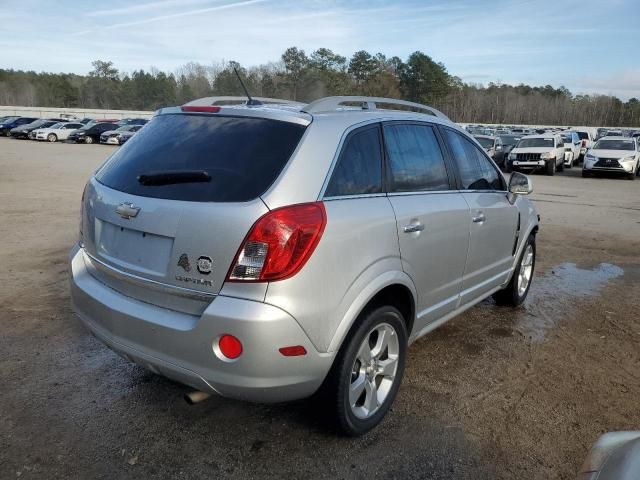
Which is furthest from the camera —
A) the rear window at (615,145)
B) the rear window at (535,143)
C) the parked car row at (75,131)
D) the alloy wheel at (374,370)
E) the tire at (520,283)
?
the parked car row at (75,131)

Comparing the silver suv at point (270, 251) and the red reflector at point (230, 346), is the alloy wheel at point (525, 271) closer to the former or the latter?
the silver suv at point (270, 251)

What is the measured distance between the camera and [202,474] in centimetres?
270

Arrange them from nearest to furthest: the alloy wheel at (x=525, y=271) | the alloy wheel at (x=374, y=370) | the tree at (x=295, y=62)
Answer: the alloy wheel at (x=374, y=370)
the alloy wheel at (x=525, y=271)
the tree at (x=295, y=62)

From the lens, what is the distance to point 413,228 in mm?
3191

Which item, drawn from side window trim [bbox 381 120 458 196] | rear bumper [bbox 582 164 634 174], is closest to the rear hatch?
side window trim [bbox 381 120 458 196]

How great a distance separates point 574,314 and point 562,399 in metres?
1.97

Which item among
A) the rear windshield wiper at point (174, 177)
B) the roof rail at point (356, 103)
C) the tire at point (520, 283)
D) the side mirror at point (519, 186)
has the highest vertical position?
the roof rail at point (356, 103)

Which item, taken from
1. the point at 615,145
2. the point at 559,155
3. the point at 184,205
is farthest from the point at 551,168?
the point at 184,205

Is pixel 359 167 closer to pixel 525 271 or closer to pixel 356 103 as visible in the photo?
pixel 356 103

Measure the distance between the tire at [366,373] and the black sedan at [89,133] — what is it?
3798 cm

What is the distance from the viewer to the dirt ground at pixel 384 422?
2807 mm

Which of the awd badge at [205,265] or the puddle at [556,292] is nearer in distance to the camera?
the awd badge at [205,265]

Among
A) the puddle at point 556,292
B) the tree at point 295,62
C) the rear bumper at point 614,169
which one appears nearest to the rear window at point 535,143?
the rear bumper at point 614,169

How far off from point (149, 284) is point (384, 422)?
1610 mm
